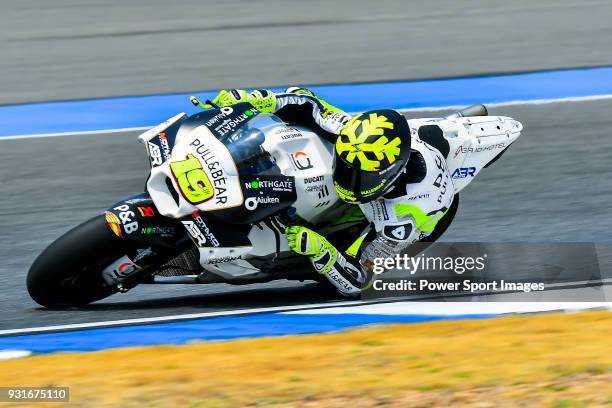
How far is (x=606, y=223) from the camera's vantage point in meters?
8.90

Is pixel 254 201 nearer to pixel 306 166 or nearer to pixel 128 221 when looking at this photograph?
pixel 306 166

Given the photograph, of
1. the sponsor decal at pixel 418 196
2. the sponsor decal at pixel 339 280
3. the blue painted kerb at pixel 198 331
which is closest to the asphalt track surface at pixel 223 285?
the blue painted kerb at pixel 198 331

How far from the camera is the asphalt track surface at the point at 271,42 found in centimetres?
1365

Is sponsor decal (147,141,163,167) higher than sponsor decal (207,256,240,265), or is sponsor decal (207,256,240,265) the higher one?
sponsor decal (147,141,163,167)

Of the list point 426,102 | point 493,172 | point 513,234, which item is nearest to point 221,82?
point 426,102

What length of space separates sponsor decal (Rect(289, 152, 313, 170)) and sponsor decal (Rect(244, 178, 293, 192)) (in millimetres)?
177

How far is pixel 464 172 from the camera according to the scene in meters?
7.59

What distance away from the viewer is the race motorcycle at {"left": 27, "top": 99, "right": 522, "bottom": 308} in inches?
263

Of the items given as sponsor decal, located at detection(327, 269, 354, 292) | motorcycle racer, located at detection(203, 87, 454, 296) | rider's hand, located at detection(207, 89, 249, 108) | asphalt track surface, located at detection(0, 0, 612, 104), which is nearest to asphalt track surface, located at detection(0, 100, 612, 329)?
sponsor decal, located at detection(327, 269, 354, 292)

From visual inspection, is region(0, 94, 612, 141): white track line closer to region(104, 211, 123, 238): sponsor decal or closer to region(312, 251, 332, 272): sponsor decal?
region(104, 211, 123, 238): sponsor decal

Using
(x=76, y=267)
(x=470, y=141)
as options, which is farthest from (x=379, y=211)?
(x=76, y=267)

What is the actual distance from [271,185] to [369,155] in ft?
2.09

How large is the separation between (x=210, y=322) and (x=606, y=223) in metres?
3.64

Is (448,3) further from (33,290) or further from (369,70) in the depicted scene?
(33,290)
